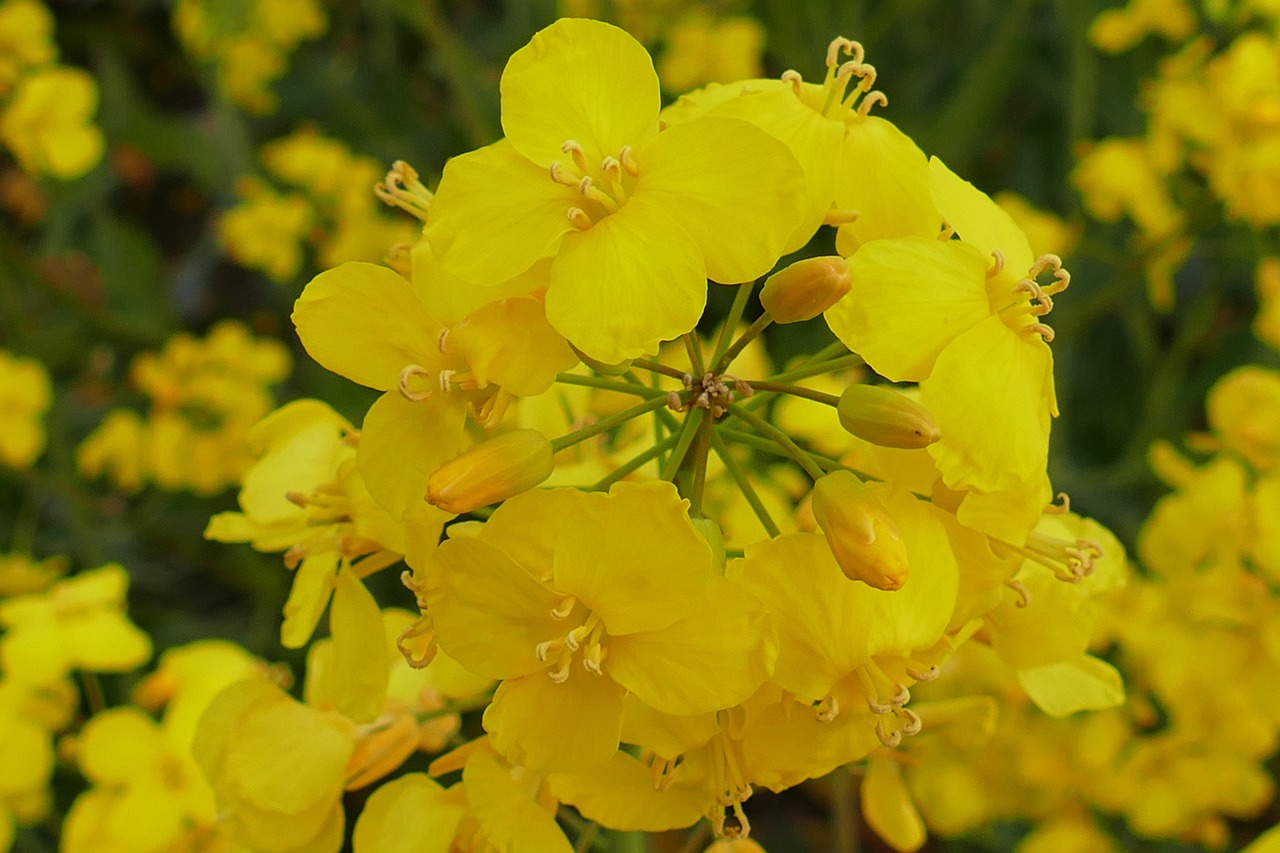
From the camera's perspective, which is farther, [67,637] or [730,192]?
[67,637]

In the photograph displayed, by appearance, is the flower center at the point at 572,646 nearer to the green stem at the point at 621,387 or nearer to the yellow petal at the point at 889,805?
the green stem at the point at 621,387

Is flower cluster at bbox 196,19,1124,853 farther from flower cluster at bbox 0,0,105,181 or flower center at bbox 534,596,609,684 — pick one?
flower cluster at bbox 0,0,105,181

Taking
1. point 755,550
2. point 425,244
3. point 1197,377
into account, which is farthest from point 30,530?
point 1197,377

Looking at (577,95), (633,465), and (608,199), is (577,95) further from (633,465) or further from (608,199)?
(633,465)

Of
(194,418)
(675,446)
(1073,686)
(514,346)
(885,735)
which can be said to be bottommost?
(194,418)

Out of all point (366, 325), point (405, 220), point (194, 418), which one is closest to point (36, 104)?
point (194, 418)

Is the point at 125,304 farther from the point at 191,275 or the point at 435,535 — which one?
the point at 435,535
